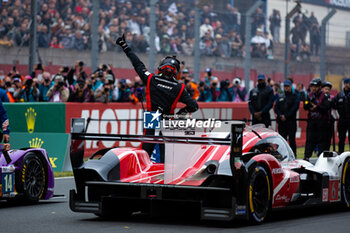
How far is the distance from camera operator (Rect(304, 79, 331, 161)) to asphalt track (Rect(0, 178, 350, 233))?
7.05 m

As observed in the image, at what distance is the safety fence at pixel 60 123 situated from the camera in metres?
14.4

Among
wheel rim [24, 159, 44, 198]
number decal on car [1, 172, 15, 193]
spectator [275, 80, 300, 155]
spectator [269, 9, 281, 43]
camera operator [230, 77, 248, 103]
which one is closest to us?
number decal on car [1, 172, 15, 193]

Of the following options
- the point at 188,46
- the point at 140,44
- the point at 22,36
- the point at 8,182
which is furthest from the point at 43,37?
the point at 8,182

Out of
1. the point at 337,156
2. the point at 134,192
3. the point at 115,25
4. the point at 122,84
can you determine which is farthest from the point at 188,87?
the point at 134,192

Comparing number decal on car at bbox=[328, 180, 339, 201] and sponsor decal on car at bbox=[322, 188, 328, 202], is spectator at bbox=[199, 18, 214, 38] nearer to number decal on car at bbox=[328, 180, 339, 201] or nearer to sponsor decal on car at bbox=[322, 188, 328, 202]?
number decal on car at bbox=[328, 180, 339, 201]

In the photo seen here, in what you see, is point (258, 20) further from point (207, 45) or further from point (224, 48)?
point (207, 45)

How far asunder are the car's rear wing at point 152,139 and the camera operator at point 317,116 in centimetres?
868

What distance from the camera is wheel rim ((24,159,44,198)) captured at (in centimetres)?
921

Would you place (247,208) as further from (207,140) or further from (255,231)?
(207,140)

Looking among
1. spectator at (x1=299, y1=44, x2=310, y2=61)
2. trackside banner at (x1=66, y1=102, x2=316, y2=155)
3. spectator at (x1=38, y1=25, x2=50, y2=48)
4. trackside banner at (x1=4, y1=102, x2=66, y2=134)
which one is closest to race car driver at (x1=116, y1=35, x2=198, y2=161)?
trackside banner at (x1=66, y1=102, x2=316, y2=155)

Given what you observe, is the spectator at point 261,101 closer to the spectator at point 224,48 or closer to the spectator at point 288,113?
the spectator at point 288,113

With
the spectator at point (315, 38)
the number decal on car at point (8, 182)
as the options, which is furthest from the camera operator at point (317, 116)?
the number decal on car at point (8, 182)

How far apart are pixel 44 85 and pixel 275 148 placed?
9.60m

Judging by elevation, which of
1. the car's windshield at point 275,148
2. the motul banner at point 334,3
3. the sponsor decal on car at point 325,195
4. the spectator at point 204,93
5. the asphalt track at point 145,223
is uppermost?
the motul banner at point 334,3
